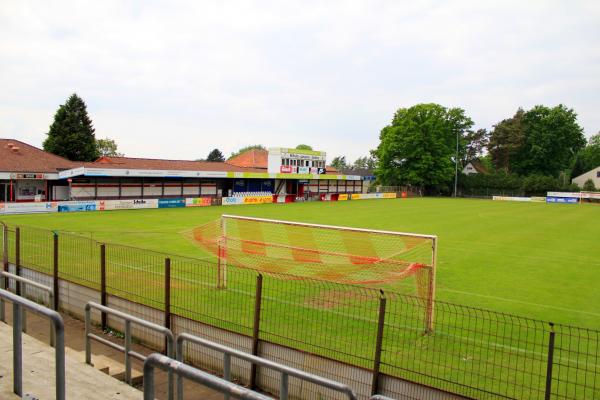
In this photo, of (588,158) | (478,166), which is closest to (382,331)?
(478,166)

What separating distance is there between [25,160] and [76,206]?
27.7 feet

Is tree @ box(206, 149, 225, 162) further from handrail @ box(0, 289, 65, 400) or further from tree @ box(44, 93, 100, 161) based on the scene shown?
handrail @ box(0, 289, 65, 400)

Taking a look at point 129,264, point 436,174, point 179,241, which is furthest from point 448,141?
point 129,264

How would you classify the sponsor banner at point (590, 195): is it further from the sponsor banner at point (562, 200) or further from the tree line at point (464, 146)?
the tree line at point (464, 146)

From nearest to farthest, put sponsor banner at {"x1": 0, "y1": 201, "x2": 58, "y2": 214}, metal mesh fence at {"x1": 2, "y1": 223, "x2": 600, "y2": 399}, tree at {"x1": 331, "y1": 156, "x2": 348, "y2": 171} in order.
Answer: metal mesh fence at {"x1": 2, "y1": 223, "x2": 600, "y2": 399}
sponsor banner at {"x1": 0, "y1": 201, "x2": 58, "y2": 214}
tree at {"x1": 331, "y1": 156, "x2": 348, "y2": 171}

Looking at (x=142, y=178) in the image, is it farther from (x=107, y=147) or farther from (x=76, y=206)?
(x=107, y=147)

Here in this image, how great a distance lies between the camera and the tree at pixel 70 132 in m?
58.0

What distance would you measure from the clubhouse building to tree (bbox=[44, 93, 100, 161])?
30.9ft

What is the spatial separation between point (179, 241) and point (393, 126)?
6662cm

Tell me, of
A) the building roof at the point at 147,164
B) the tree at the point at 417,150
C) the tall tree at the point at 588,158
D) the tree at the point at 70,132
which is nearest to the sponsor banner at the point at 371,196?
the tree at the point at 417,150

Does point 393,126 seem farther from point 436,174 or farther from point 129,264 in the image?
point 129,264

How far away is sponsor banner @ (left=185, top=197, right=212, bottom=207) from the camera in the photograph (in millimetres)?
46250

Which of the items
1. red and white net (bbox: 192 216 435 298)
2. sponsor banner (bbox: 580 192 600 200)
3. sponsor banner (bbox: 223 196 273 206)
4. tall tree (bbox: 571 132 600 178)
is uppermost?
tall tree (bbox: 571 132 600 178)

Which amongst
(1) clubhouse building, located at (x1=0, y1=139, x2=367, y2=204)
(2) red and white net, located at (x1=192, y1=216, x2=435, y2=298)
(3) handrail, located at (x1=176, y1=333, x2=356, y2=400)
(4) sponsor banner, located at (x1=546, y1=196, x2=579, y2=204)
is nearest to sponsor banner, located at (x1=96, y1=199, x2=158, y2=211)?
(1) clubhouse building, located at (x1=0, y1=139, x2=367, y2=204)
